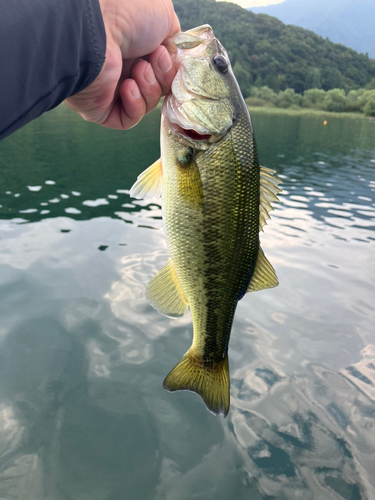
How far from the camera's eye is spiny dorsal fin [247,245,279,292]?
250 cm

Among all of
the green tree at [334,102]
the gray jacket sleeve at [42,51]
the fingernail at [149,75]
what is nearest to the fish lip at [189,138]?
the fingernail at [149,75]

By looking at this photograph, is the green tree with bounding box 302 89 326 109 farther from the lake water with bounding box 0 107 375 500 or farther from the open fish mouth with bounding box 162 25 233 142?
the open fish mouth with bounding box 162 25 233 142

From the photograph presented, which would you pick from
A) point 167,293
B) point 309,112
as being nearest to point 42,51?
point 167,293

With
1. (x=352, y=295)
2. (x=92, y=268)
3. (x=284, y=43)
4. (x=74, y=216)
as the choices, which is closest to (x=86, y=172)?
(x=74, y=216)

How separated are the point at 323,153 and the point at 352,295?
22668 millimetres

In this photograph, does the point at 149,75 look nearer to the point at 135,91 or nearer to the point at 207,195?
the point at 135,91

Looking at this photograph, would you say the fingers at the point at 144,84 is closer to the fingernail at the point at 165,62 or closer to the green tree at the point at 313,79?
the fingernail at the point at 165,62

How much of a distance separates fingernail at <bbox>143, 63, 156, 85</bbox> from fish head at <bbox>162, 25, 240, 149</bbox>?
153 mm

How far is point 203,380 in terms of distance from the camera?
101 inches

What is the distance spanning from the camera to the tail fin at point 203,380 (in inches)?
98.1

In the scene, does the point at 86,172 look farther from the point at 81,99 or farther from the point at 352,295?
the point at 81,99

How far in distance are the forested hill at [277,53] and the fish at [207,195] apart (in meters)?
105

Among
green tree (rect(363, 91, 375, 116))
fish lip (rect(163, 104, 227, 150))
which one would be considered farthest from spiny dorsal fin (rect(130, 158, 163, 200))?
green tree (rect(363, 91, 375, 116))

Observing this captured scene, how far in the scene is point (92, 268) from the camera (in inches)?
300
